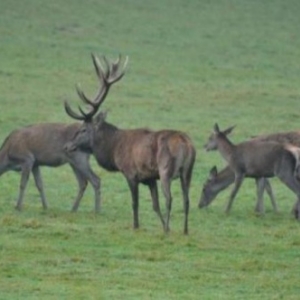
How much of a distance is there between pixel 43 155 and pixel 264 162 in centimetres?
291

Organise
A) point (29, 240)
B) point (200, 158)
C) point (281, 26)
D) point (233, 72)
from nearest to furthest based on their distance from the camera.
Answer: point (29, 240)
point (200, 158)
point (233, 72)
point (281, 26)

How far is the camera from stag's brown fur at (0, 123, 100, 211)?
21.5 metres

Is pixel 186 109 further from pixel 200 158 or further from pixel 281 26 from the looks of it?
pixel 281 26

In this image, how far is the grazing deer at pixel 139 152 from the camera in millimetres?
18438

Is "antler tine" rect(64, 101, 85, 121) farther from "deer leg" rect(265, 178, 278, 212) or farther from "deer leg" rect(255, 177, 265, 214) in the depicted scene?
"deer leg" rect(265, 178, 278, 212)

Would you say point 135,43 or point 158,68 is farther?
point 135,43

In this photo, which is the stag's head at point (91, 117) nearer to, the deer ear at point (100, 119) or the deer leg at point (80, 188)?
the deer ear at point (100, 119)

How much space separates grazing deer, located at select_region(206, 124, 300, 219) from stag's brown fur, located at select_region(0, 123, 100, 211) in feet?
6.10

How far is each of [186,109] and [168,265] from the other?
1722 centimetres

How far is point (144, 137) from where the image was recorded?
62.5ft

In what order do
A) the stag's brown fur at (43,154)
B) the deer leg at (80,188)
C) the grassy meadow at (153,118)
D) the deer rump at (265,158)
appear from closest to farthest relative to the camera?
the grassy meadow at (153,118)
the deer rump at (265,158)
the deer leg at (80,188)
the stag's brown fur at (43,154)

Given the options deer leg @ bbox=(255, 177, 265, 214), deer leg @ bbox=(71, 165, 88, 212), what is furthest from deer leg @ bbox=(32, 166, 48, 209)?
deer leg @ bbox=(255, 177, 265, 214)

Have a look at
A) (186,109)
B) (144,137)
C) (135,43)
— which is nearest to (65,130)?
(144,137)

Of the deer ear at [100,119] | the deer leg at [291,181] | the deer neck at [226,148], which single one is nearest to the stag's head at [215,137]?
the deer neck at [226,148]
